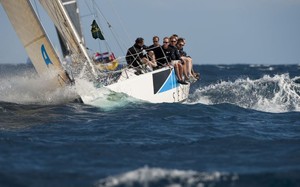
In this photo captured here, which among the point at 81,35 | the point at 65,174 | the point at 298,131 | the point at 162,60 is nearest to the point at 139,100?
the point at 162,60

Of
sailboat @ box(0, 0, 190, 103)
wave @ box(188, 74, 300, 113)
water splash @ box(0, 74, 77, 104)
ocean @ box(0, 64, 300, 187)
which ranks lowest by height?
wave @ box(188, 74, 300, 113)

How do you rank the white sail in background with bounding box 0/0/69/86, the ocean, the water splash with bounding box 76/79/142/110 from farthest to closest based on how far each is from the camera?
1. the water splash with bounding box 76/79/142/110
2. the white sail in background with bounding box 0/0/69/86
3. the ocean

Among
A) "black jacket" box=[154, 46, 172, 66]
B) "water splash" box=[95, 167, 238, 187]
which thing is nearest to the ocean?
"water splash" box=[95, 167, 238, 187]

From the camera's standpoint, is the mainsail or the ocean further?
the mainsail

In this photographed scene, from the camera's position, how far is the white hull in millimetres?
12867

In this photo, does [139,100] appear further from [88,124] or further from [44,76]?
[88,124]

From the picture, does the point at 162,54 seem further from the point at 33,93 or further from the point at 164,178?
the point at 164,178

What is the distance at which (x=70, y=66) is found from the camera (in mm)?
13094

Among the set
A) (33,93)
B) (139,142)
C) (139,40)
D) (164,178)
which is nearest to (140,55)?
(139,40)

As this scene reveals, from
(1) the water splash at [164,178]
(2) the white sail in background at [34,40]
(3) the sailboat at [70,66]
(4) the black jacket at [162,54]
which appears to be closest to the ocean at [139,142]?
(1) the water splash at [164,178]

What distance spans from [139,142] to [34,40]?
183 inches

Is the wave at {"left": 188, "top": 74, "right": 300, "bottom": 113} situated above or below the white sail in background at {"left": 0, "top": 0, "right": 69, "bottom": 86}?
below

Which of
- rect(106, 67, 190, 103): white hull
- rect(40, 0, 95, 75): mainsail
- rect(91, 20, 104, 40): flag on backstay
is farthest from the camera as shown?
rect(91, 20, 104, 40): flag on backstay

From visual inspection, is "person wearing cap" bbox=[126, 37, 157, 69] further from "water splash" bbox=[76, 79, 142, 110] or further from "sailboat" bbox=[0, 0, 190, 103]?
"water splash" bbox=[76, 79, 142, 110]
